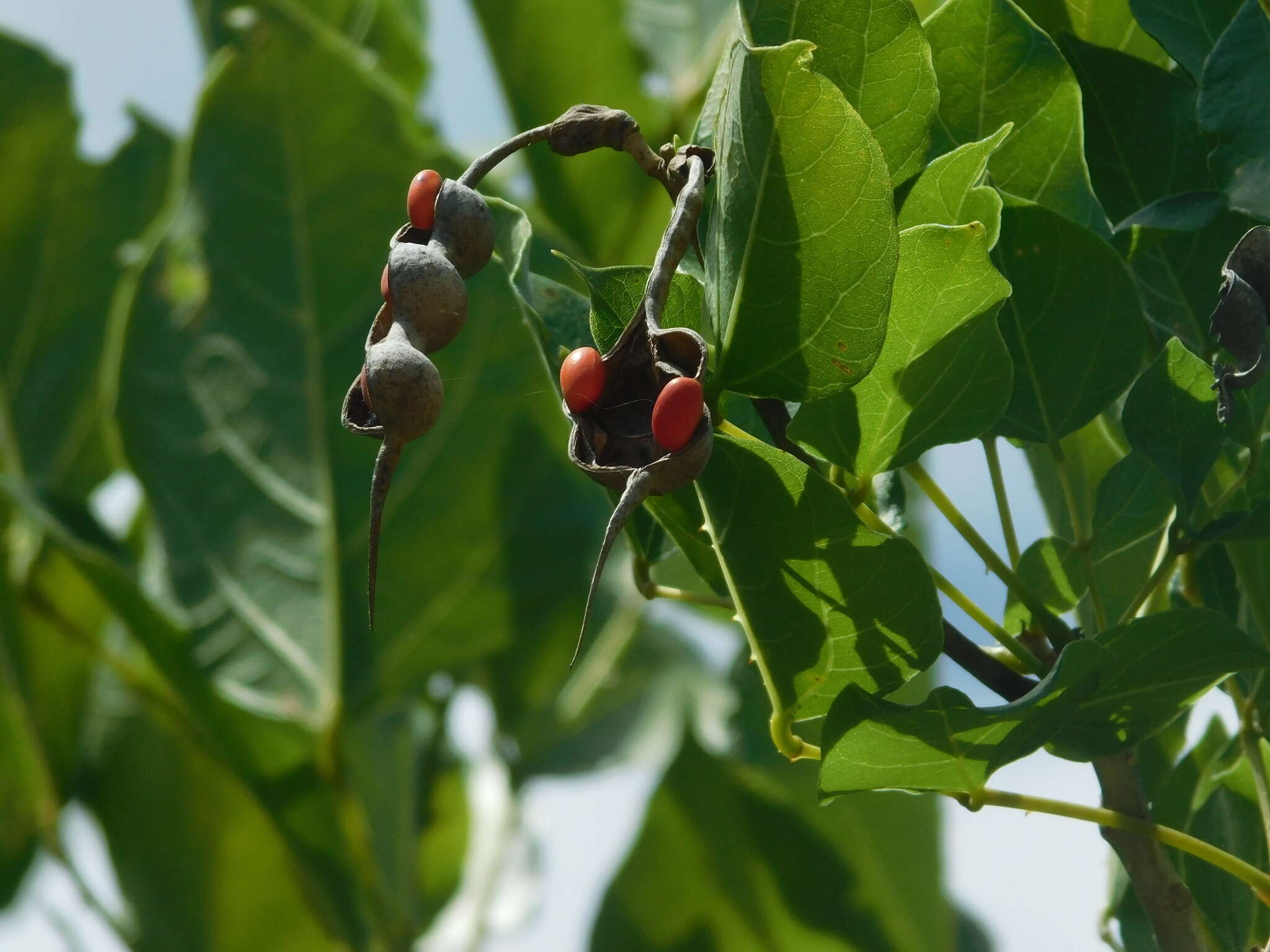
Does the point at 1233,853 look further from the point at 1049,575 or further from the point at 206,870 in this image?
the point at 206,870

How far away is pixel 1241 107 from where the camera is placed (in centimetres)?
30

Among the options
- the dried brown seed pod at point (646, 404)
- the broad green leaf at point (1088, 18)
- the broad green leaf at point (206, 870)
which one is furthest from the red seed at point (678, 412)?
the broad green leaf at point (206, 870)

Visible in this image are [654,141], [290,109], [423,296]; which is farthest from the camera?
[654,141]

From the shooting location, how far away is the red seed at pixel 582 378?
216 millimetres

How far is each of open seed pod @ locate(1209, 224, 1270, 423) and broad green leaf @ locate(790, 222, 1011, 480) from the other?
43mm

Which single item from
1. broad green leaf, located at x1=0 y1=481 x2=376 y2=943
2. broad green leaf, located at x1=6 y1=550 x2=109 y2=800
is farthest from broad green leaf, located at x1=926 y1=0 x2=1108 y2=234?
broad green leaf, located at x1=6 y1=550 x2=109 y2=800

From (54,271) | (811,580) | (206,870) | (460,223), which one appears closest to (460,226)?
(460,223)

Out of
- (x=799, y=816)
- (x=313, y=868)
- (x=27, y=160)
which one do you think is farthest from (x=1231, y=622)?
(x=27, y=160)

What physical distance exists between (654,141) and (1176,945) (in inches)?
28.7

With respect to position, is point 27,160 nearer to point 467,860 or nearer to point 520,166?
point 520,166

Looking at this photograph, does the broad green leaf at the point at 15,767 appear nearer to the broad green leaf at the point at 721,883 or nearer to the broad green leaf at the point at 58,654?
the broad green leaf at the point at 58,654

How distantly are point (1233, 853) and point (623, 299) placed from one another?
0.25 meters

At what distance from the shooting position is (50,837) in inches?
34.8

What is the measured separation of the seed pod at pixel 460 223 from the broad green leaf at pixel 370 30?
761 millimetres
